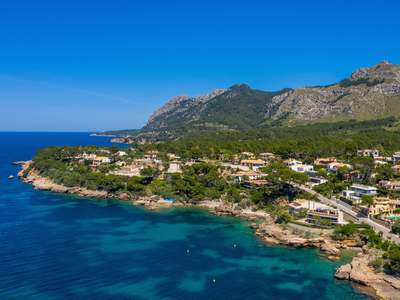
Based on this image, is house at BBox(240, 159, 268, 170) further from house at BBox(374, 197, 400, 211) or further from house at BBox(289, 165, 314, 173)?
house at BBox(374, 197, 400, 211)

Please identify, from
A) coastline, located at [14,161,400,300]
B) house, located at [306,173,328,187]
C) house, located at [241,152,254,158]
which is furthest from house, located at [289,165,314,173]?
coastline, located at [14,161,400,300]

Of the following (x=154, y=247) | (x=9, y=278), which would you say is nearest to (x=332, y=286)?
(x=154, y=247)

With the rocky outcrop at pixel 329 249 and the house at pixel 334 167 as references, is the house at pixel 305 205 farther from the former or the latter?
the house at pixel 334 167

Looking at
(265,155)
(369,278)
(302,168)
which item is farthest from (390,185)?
(265,155)

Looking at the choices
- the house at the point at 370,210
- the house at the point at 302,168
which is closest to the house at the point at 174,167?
the house at the point at 302,168

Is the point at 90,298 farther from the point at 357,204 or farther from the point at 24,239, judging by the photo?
the point at 357,204

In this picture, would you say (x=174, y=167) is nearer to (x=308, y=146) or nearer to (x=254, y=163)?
(x=254, y=163)

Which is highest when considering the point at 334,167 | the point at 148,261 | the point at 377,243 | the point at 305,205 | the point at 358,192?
the point at 334,167
